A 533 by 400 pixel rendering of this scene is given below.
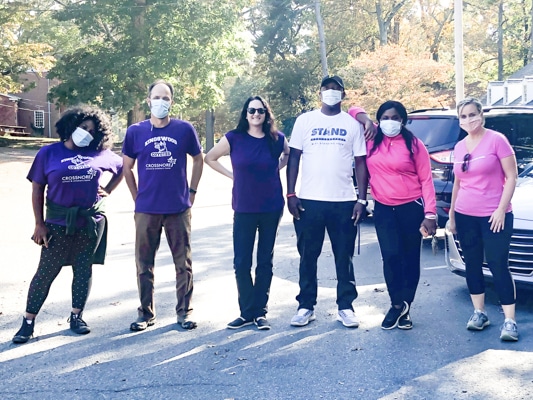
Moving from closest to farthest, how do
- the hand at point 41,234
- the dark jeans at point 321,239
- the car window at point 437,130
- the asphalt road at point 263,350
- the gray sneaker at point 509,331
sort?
the asphalt road at point 263,350, the gray sneaker at point 509,331, the hand at point 41,234, the dark jeans at point 321,239, the car window at point 437,130

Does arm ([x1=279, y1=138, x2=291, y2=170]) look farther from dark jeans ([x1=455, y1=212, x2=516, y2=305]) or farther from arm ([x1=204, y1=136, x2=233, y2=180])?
dark jeans ([x1=455, y1=212, x2=516, y2=305])

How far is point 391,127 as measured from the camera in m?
5.63

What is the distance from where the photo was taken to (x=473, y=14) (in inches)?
2137

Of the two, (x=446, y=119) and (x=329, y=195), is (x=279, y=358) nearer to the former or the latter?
(x=329, y=195)

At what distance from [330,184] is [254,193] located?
605 mm

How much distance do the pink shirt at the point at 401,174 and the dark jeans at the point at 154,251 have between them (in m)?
1.57

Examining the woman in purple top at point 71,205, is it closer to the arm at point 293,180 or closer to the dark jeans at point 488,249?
the arm at point 293,180

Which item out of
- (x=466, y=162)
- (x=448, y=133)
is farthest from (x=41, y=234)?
(x=448, y=133)

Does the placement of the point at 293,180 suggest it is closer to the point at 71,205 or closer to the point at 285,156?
the point at 285,156

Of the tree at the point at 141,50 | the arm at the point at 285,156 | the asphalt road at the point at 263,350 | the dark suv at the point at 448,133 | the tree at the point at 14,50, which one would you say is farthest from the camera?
the tree at the point at 141,50

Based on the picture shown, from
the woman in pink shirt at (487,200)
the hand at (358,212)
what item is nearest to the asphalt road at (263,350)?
the woman in pink shirt at (487,200)

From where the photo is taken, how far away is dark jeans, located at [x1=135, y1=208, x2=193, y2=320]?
5777mm

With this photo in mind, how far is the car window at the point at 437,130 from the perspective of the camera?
29.4 feet

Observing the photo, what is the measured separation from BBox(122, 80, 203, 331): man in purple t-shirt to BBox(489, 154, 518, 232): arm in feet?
7.76
